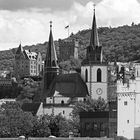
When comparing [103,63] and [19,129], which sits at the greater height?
[103,63]

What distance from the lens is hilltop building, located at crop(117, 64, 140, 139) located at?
90.7m

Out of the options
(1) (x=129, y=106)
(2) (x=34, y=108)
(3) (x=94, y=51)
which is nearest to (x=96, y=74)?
(3) (x=94, y=51)

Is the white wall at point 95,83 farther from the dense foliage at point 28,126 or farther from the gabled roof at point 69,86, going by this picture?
the dense foliage at point 28,126

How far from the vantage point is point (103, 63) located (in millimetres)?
153500

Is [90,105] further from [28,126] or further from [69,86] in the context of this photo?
[28,126]

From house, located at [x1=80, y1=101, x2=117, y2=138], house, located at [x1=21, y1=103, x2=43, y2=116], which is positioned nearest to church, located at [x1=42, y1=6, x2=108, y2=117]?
house, located at [x1=21, y1=103, x2=43, y2=116]

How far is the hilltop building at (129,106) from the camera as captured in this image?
90688 millimetres

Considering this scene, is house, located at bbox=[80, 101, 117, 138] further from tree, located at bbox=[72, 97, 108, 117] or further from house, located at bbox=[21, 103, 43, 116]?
house, located at bbox=[21, 103, 43, 116]

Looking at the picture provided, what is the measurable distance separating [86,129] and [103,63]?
3547 cm

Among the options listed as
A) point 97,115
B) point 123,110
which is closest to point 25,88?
point 97,115

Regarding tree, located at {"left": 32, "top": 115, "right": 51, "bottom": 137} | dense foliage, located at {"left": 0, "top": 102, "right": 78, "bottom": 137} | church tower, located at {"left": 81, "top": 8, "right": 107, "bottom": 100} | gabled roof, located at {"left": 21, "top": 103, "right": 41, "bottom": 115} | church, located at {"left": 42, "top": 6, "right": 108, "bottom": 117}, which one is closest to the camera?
dense foliage, located at {"left": 0, "top": 102, "right": 78, "bottom": 137}

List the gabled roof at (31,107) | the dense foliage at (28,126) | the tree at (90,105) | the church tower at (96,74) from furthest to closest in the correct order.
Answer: the church tower at (96,74) < the gabled roof at (31,107) < the tree at (90,105) < the dense foliage at (28,126)

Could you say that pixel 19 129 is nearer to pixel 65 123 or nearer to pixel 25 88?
pixel 65 123

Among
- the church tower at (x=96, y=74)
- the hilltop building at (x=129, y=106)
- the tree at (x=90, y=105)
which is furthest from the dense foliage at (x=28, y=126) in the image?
the church tower at (x=96, y=74)
